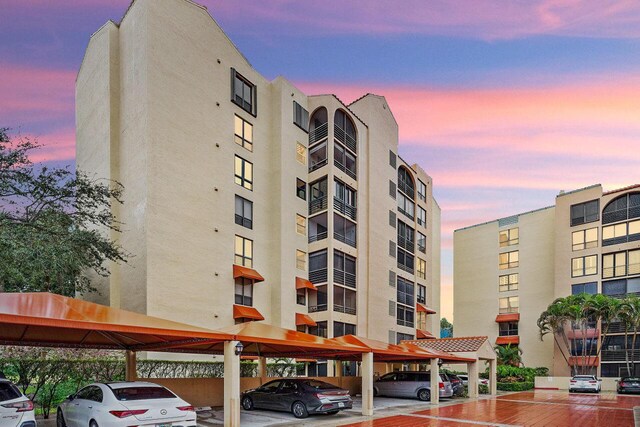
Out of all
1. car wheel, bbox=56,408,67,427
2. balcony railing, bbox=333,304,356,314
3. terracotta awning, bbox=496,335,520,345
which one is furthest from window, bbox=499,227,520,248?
car wheel, bbox=56,408,67,427

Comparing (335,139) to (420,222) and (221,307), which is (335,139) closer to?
(221,307)

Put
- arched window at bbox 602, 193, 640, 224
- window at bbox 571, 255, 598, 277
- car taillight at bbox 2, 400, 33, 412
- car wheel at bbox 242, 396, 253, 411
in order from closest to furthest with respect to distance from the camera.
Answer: car taillight at bbox 2, 400, 33, 412 → car wheel at bbox 242, 396, 253, 411 → arched window at bbox 602, 193, 640, 224 → window at bbox 571, 255, 598, 277

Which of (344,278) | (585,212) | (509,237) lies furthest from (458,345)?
(509,237)

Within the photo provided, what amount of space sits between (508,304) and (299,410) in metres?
47.2

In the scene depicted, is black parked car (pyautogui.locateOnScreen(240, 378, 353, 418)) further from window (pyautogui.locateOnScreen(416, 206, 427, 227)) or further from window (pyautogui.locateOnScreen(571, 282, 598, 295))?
window (pyautogui.locateOnScreen(571, 282, 598, 295))

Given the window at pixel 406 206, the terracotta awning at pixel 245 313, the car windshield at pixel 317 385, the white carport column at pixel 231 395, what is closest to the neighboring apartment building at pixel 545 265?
the window at pixel 406 206

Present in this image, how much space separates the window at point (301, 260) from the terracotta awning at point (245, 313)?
5957mm

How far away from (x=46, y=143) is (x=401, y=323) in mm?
33457

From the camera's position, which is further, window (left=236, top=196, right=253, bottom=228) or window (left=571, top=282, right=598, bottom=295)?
window (left=571, top=282, right=598, bottom=295)

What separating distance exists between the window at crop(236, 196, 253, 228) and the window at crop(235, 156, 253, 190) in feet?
3.21

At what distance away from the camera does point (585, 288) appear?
165ft

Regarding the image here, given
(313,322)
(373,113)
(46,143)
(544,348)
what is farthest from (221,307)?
(544,348)

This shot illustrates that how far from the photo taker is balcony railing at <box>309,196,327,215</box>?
1458 inches

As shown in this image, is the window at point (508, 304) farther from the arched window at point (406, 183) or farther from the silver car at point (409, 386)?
the silver car at point (409, 386)
